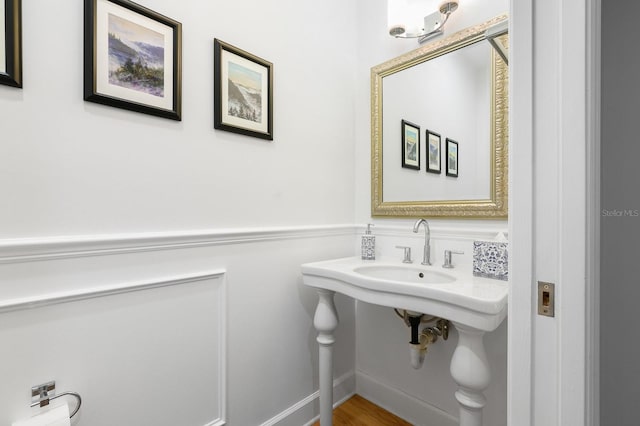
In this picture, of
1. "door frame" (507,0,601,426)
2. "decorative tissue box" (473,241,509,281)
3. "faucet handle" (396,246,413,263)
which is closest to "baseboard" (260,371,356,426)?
"faucet handle" (396,246,413,263)

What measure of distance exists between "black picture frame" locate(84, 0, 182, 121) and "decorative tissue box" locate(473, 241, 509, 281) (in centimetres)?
130

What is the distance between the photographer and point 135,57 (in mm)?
1052

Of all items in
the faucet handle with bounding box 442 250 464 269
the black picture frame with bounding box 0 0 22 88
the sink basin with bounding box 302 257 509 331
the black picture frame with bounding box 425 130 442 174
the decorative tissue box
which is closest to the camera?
the black picture frame with bounding box 0 0 22 88

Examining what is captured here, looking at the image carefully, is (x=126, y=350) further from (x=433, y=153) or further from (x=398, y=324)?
(x=433, y=153)

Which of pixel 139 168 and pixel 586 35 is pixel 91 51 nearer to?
pixel 139 168

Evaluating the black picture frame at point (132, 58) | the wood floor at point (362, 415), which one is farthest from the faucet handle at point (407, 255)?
the black picture frame at point (132, 58)

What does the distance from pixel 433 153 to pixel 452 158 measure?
0.33 feet

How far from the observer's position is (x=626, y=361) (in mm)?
665

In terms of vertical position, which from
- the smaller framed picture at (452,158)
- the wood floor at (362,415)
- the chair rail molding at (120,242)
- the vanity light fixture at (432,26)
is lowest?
the wood floor at (362,415)

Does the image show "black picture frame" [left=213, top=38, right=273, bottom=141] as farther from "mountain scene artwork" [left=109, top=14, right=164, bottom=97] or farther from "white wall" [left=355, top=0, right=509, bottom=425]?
"white wall" [left=355, top=0, right=509, bottom=425]

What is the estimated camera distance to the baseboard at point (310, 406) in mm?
1484

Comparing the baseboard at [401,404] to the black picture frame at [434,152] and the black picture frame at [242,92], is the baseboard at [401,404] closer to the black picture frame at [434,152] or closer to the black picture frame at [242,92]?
the black picture frame at [434,152]

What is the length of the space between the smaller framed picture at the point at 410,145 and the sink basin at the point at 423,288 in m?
0.54

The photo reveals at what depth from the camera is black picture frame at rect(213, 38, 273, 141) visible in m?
1.26
